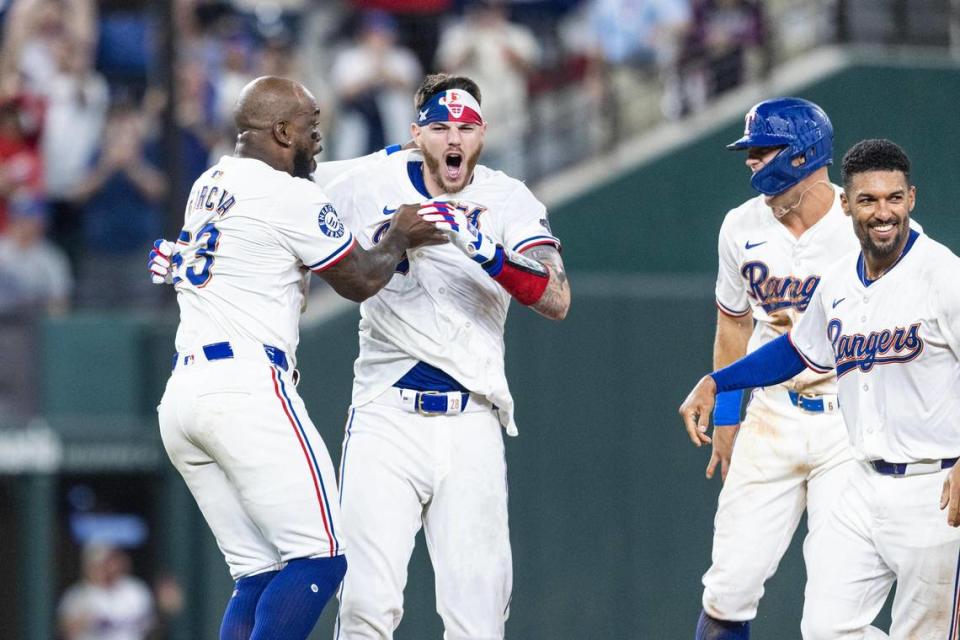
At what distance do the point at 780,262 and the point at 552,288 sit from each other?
106cm

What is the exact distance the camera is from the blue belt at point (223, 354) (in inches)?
236

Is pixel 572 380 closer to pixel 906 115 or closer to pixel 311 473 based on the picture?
pixel 906 115

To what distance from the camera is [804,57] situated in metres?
12.3

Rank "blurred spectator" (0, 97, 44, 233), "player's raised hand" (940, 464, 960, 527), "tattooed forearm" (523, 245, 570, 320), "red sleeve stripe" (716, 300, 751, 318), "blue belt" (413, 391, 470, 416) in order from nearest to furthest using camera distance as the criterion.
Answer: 1. "player's raised hand" (940, 464, 960, 527)
2. "tattooed forearm" (523, 245, 570, 320)
3. "blue belt" (413, 391, 470, 416)
4. "red sleeve stripe" (716, 300, 751, 318)
5. "blurred spectator" (0, 97, 44, 233)

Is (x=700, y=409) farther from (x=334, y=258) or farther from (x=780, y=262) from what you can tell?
(x=334, y=258)

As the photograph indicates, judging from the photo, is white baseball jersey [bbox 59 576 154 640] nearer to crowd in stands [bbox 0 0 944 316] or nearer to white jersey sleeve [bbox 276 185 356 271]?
crowd in stands [bbox 0 0 944 316]

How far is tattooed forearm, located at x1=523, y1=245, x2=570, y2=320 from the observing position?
20.7 ft

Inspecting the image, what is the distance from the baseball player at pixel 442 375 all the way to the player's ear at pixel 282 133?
1.69ft

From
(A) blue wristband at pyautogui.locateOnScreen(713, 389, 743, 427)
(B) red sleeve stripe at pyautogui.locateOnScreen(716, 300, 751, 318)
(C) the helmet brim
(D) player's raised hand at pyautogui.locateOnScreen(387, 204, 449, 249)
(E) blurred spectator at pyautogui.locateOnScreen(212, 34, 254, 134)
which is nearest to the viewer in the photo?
(D) player's raised hand at pyautogui.locateOnScreen(387, 204, 449, 249)

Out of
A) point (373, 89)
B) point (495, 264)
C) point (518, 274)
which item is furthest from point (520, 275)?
point (373, 89)

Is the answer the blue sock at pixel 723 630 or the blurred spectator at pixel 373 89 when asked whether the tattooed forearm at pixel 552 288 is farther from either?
the blurred spectator at pixel 373 89

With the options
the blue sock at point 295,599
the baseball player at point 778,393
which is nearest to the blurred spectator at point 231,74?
the baseball player at point 778,393

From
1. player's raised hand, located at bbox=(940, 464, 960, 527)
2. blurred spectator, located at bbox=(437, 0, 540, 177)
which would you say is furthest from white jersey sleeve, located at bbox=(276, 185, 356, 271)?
blurred spectator, located at bbox=(437, 0, 540, 177)

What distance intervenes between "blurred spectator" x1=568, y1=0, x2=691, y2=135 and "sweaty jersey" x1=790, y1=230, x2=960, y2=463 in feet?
20.6
